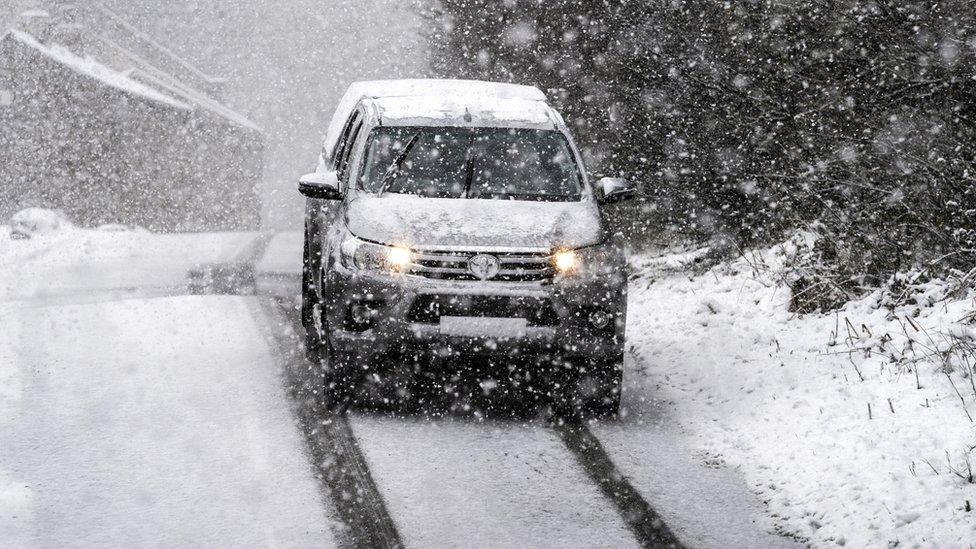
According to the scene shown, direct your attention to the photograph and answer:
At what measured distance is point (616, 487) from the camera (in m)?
5.96

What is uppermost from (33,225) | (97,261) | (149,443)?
(149,443)

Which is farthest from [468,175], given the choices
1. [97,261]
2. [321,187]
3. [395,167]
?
[97,261]

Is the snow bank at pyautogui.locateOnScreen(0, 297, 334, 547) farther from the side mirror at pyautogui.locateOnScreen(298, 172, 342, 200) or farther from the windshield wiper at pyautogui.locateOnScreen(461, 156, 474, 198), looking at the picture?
the windshield wiper at pyautogui.locateOnScreen(461, 156, 474, 198)

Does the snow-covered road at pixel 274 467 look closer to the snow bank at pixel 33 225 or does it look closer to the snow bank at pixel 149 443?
the snow bank at pixel 149 443

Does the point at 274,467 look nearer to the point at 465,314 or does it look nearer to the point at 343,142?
the point at 465,314

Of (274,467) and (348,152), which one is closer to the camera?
(274,467)

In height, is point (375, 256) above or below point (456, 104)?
below

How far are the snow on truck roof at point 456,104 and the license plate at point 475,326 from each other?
196cm

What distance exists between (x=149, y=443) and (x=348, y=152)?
312cm

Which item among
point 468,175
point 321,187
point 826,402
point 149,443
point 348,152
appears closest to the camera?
point 149,443

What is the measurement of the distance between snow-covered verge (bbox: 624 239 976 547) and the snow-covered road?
31 cm

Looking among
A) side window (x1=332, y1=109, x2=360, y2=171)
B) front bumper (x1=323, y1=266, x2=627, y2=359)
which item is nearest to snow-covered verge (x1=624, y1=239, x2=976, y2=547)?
front bumper (x1=323, y1=266, x2=627, y2=359)

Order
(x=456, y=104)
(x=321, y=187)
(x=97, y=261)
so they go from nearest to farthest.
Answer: (x=321, y=187) → (x=456, y=104) → (x=97, y=261)

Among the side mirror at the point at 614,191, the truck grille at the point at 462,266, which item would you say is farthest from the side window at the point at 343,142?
the truck grille at the point at 462,266
